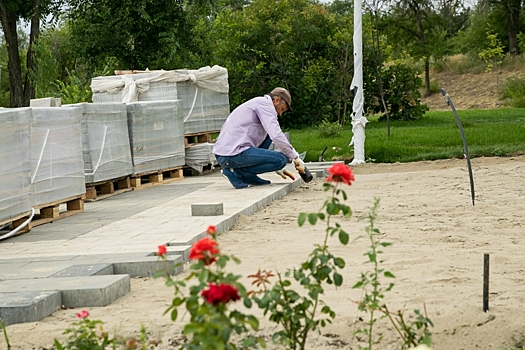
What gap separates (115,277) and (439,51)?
37276 mm

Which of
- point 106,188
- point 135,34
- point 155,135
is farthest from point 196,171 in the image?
point 135,34

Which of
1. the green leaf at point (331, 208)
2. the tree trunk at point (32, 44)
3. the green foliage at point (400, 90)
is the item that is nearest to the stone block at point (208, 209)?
the green leaf at point (331, 208)

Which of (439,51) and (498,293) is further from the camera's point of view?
(439,51)

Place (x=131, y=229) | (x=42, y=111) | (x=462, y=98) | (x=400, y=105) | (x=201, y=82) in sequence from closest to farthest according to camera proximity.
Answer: (x=131, y=229) → (x=42, y=111) → (x=201, y=82) → (x=400, y=105) → (x=462, y=98)

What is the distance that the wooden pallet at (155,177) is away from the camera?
41.7ft

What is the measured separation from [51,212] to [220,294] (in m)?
7.05

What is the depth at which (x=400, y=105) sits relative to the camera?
22.1 metres

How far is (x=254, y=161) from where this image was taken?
1171cm

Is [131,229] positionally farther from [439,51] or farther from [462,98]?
[439,51]

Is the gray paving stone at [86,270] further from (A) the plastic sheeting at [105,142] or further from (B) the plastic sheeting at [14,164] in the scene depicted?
(A) the plastic sheeting at [105,142]

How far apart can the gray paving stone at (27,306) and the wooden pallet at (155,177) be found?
7136mm

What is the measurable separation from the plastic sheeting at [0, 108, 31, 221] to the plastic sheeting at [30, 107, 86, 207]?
317mm

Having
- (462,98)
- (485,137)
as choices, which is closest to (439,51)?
(462,98)

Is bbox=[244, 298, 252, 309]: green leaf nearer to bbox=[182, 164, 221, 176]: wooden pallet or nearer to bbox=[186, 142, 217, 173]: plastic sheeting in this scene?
bbox=[186, 142, 217, 173]: plastic sheeting
